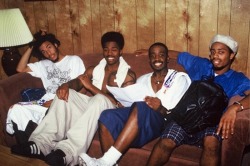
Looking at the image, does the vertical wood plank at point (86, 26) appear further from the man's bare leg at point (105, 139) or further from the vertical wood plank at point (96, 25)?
the man's bare leg at point (105, 139)

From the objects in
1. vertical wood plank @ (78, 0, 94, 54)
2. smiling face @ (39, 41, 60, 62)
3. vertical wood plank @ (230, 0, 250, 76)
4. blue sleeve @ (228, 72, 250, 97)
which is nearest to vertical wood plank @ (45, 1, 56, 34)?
vertical wood plank @ (78, 0, 94, 54)

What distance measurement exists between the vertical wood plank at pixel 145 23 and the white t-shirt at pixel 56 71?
58 centimetres

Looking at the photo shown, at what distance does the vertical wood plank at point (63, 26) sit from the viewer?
2.71 metres

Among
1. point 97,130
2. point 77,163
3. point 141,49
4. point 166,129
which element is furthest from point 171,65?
point 77,163

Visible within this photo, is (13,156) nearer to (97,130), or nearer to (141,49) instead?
(97,130)

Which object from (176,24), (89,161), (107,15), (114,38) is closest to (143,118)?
(89,161)

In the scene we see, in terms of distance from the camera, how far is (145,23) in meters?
2.41

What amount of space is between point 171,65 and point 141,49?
317 mm

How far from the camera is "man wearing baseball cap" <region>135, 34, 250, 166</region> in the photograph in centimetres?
154

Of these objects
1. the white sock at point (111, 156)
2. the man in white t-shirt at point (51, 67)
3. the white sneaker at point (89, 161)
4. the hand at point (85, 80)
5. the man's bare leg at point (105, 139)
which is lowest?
the white sneaker at point (89, 161)

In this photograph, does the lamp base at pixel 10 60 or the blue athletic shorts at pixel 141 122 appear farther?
the lamp base at pixel 10 60

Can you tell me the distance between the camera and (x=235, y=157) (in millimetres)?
1503

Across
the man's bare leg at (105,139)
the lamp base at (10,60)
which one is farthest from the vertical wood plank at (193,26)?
the lamp base at (10,60)

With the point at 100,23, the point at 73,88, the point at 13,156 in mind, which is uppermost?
the point at 100,23
